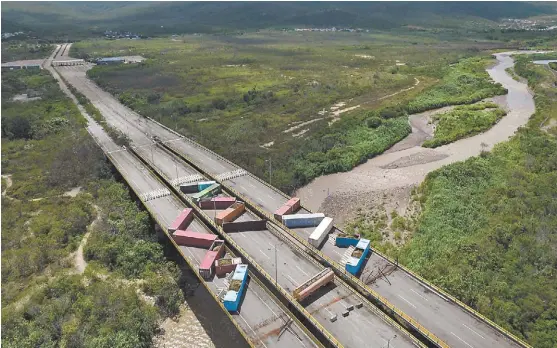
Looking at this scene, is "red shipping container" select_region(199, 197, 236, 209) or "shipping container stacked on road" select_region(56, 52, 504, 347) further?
"red shipping container" select_region(199, 197, 236, 209)

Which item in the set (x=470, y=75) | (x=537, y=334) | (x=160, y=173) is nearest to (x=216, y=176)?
(x=160, y=173)

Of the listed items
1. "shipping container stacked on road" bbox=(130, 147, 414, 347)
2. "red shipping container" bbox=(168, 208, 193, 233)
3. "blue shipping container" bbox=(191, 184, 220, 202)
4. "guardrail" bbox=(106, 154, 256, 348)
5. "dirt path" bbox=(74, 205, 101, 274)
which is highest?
"blue shipping container" bbox=(191, 184, 220, 202)

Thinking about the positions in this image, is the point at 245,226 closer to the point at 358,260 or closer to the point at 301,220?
the point at 301,220

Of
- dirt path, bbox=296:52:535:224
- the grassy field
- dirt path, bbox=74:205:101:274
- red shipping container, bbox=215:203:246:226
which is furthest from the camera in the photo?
the grassy field

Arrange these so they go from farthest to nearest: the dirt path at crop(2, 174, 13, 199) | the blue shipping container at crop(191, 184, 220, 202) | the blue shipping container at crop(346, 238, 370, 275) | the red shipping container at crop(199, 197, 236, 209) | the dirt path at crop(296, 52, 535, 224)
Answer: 1. the dirt path at crop(2, 174, 13, 199)
2. the dirt path at crop(296, 52, 535, 224)
3. the blue shipping container at crop(191, 184, 220, 202)
4. the red shipping container at crop(199, 197, 236, 209)
5. the blue shipping container at crop(346, 238, 370, 275)

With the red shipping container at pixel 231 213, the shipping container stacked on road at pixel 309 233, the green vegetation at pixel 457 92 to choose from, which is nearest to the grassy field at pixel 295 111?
the green vegetation at pixel 457 92

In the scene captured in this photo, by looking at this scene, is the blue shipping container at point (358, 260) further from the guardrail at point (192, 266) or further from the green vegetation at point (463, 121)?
the green vegetation at point (463, 121)

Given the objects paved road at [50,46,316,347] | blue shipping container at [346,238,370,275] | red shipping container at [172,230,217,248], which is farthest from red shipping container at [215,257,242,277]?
blue shipping container at [346,238,370,275]

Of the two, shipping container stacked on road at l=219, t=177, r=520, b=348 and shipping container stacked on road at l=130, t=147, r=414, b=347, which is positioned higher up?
shipping container stacked on road at l=219, t=177, r=520, b=348

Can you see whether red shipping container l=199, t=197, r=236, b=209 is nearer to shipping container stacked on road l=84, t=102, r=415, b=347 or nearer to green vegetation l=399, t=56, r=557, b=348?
shipping container stacked on road l=84, t=102, r=415, b=347
